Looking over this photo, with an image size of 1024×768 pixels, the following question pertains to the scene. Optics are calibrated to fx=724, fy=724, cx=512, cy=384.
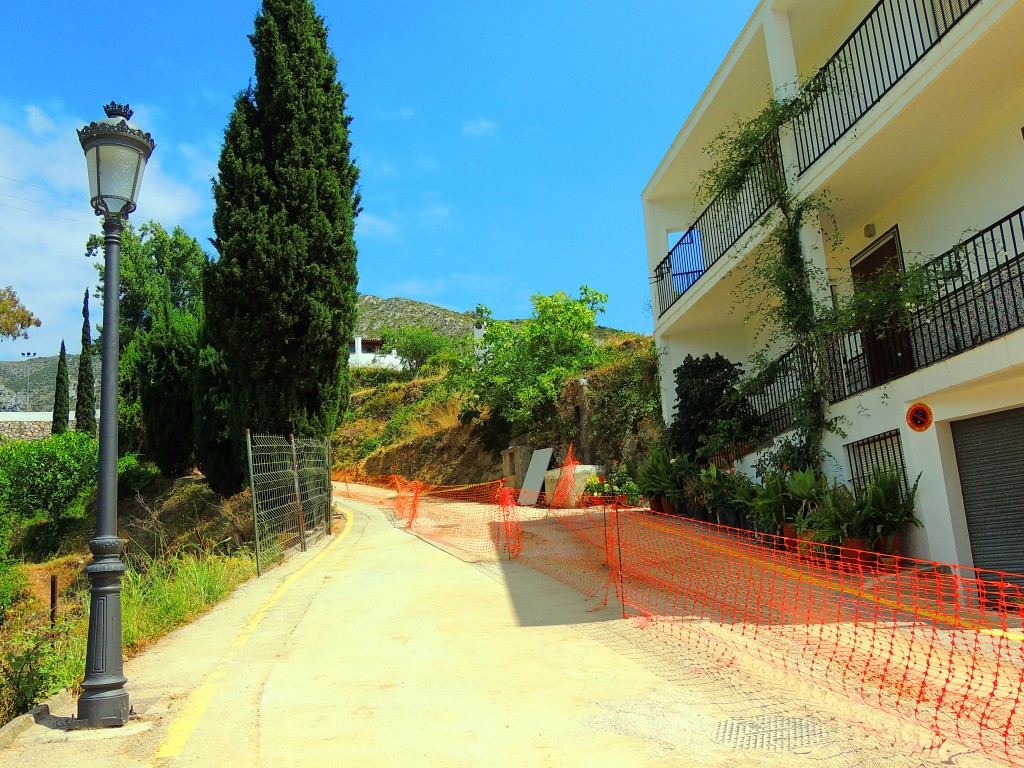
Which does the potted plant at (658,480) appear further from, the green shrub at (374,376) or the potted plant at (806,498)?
the green shrub at (374,376)

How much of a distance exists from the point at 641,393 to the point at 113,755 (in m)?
18.2

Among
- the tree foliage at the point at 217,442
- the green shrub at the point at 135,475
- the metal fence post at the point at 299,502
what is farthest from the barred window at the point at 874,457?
the green shrub at the point at 135,475

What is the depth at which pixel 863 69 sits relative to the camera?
1084 cm

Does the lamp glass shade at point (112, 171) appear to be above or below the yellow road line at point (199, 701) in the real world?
above

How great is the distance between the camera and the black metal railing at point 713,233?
12.9 m

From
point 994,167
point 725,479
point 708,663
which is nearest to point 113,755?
point 708,663

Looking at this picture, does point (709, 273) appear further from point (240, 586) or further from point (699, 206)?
point (240, 586)

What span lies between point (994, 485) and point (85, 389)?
38.7m

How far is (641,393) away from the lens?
21.1 m

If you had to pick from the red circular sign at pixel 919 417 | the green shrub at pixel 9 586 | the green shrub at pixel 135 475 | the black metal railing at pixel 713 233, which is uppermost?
the black metal railing at pixel 713 233

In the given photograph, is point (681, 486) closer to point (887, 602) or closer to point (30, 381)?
point (887, 602)

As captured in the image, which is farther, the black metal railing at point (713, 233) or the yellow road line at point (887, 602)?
the black metal railing at point (713, 233)

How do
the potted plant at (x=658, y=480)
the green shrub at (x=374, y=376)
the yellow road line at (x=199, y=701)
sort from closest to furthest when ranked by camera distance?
the yellow road line at (x=199, y=701) → the potted plant at (x=658, y=480) → the green shrub at (x=374, y=376)

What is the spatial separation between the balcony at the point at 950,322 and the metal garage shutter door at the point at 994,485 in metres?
→ 0.95
